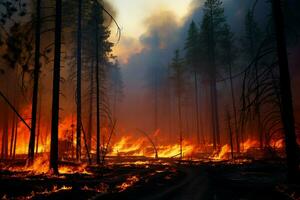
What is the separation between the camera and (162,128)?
72750mm

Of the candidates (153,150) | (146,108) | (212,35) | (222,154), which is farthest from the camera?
(146,108)

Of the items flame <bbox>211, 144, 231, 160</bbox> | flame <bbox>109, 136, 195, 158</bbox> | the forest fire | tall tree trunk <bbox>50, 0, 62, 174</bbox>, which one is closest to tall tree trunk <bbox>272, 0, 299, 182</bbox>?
the forest fire

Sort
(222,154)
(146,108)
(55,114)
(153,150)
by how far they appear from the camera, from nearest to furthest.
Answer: (55,114), (222,154), (153,150), (146,108)

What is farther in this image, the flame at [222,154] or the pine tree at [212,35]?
the pine tree at [212,35]

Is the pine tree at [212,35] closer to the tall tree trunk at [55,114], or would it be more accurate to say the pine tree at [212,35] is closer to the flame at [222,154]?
the flame at [222,154]

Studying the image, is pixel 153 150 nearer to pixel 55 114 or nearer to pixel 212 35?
pixel 212 35

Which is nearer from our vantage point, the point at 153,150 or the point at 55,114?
the point at 55,114

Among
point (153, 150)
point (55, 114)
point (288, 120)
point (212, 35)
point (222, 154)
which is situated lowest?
point (222, 154)

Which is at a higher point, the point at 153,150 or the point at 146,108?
the point at 146,108

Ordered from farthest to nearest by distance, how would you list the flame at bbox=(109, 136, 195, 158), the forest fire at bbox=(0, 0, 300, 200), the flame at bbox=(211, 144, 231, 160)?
the flame at bbox=(109, 136, 195, 158), the flame at bbox=(211, 144, 231, 160), the forest fire at bbox=(0, 0, 300, 200)

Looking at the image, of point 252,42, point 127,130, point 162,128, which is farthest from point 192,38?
point 127,130

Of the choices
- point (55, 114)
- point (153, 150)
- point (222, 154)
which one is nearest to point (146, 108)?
point (153, 150)

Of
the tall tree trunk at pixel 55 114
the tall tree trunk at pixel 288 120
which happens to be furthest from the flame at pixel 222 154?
the tall tree trunk at pixel 55 114

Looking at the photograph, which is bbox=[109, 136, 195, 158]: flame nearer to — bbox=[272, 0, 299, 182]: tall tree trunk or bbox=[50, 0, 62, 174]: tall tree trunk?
bbox=[50, 0, 62, 174]: tall tree trunk
